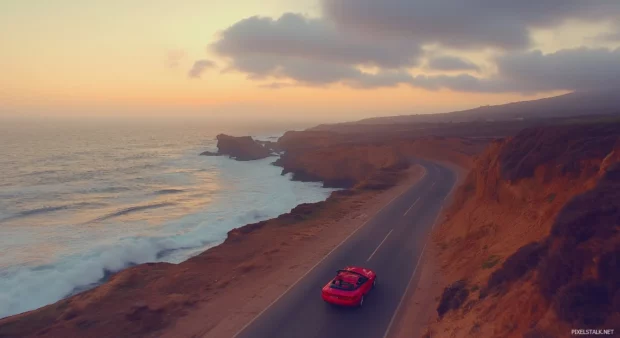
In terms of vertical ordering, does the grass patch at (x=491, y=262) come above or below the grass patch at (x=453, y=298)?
above

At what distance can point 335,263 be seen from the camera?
17.9 m

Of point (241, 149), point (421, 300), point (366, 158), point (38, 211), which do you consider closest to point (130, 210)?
point (38, 211)

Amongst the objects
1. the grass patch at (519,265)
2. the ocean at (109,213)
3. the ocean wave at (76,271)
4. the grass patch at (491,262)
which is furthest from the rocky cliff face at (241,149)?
the grass patch at (519,265)

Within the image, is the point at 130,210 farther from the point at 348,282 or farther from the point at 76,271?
the point at 348,282

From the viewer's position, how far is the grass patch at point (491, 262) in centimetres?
1283

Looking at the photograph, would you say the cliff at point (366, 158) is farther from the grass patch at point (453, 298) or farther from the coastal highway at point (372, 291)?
the grass patch at point (453, 298)

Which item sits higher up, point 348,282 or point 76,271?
point 348,282

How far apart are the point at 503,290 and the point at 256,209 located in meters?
31.5

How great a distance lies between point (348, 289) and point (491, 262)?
4.77 metres

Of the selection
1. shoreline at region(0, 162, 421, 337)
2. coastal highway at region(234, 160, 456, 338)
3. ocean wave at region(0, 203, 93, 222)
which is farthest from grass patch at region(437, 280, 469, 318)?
ocean wave at region(0, 203, 93, 222)

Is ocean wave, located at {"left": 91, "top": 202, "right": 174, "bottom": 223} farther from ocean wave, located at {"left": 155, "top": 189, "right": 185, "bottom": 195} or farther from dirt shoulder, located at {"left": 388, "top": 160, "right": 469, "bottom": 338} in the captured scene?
dirt shoulder, located at {"left": 388, "top": 160, "right": 469, "bottom": 338}

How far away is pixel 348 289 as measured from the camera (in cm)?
1333

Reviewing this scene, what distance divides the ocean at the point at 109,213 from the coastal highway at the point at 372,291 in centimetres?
1270

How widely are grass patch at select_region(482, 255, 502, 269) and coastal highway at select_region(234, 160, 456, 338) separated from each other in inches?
119
